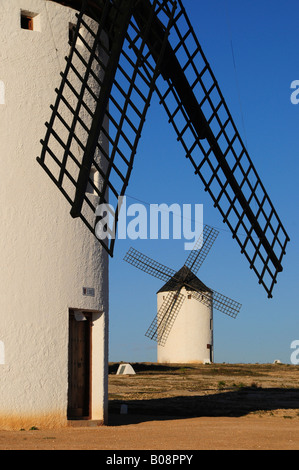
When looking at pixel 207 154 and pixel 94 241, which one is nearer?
pixel 94 241

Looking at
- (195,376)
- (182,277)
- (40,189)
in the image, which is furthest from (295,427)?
(182,277)

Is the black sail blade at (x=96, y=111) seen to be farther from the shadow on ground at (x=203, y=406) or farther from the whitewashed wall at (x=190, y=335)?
the whitewashed wall at (x=190, y=335)

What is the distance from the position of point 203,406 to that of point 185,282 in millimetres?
29329

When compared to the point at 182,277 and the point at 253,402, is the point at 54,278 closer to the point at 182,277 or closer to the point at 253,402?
the point at 253,402

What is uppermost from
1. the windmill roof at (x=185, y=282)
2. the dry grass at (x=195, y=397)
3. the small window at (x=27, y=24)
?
the small window at (x=27, y=24)

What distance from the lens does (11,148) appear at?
13.6m

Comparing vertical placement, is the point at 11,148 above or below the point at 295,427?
above

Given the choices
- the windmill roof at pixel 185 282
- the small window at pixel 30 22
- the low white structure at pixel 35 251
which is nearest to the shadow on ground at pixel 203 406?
the low white structure at pixel 35 251

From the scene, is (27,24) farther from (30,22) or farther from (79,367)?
(79,367)

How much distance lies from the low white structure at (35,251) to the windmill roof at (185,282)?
Answer: 114ft

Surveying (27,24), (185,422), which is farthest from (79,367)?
(27,24)

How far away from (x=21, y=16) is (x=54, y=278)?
4.80 metres

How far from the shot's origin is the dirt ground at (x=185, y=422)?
421 inches

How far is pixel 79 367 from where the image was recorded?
48.2 feet
